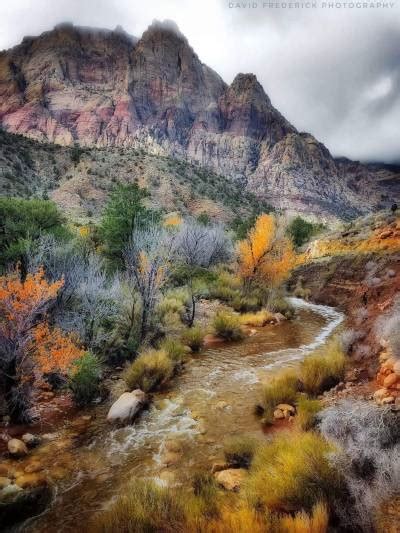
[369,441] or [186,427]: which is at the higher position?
[369,441]

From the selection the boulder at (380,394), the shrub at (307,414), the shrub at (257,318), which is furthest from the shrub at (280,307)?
the boulder at (380,394)

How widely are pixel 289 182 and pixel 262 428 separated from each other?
132m

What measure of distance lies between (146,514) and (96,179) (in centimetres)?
6074

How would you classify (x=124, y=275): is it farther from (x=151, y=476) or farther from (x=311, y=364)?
(x=151, y=476)

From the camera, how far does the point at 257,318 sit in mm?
18344

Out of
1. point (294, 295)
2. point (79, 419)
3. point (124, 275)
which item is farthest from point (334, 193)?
point (79, 419)

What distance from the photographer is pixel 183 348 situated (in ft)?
41.7

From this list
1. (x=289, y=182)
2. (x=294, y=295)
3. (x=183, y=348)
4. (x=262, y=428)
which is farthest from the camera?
(x=289, y=182)

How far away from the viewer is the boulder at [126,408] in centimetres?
820

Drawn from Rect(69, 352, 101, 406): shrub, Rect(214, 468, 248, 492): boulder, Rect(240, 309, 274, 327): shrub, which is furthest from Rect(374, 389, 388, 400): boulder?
Rect(240, 309, 274, 327): shrub

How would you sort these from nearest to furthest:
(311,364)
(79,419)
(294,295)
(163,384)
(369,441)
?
(369,441)
(79,419)
(311,364)
(163,384)
(294,295)

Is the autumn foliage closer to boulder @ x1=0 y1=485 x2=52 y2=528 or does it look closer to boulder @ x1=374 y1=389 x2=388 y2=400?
boulder @ x1=0 y1=485 x2=52 y2=528

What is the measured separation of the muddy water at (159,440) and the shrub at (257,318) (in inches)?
210

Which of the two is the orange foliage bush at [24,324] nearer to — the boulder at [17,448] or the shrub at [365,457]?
the boulder at [17,448]
